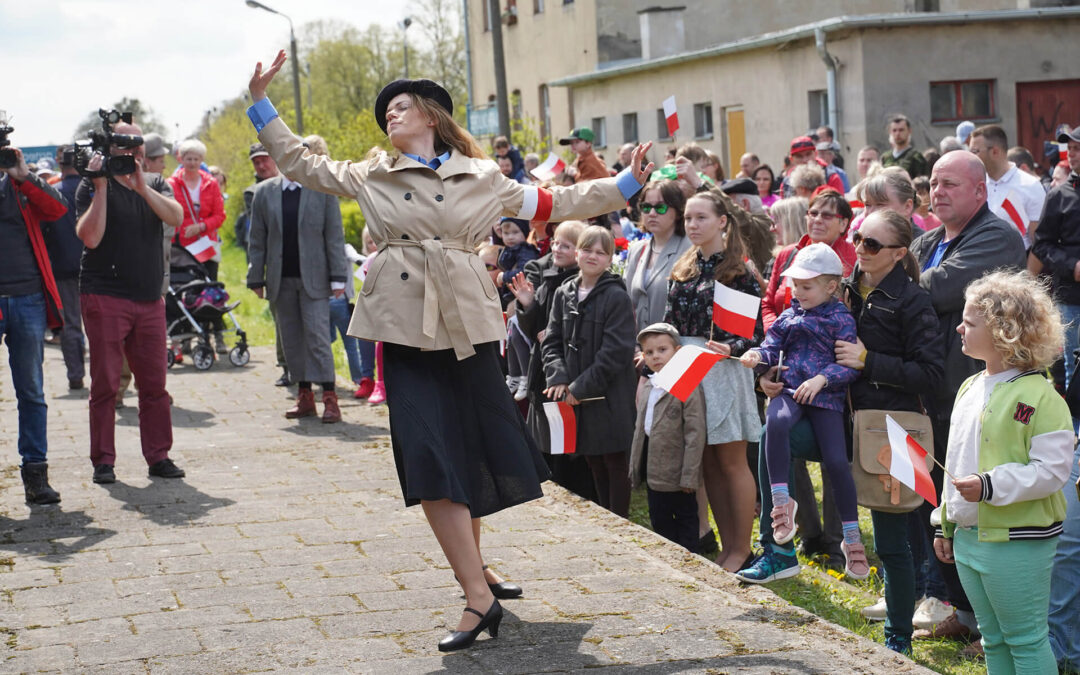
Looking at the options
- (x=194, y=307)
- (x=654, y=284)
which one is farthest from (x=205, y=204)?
(x=654, y=284)

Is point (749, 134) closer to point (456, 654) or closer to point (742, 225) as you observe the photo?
point (742, 225)

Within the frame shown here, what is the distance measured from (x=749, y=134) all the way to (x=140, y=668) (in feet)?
76.2

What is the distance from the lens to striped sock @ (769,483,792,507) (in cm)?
586

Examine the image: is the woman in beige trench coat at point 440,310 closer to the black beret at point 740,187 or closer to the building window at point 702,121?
the black beret at point 740,187

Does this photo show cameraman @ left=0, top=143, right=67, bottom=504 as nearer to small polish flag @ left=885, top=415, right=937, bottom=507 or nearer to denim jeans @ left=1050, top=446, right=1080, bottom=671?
small polish flag @ left=885, top=415, right=937, bottom=507

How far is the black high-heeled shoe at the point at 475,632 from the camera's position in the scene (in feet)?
16.8

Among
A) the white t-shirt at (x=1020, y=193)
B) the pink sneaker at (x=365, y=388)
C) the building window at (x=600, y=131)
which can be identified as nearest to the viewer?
the white t-shirt at (x=1020, y=193)

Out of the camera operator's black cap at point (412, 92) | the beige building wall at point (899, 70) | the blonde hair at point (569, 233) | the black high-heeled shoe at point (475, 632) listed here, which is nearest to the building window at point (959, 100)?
the beige building wall at point (899, 70)

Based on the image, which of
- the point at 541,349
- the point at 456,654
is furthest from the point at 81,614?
the point at 541,349

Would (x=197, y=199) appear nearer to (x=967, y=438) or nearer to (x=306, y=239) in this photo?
(x=306, y=239)

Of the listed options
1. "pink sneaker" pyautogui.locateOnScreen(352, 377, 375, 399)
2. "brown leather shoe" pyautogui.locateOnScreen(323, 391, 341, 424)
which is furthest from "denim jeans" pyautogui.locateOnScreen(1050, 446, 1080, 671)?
"pink sneaker" pyautogui.locateOnScreen(352, 377, 375, 399)

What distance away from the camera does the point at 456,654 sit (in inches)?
201

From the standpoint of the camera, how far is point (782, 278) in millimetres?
7035

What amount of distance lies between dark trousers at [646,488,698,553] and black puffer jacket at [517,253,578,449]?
3.11ft
